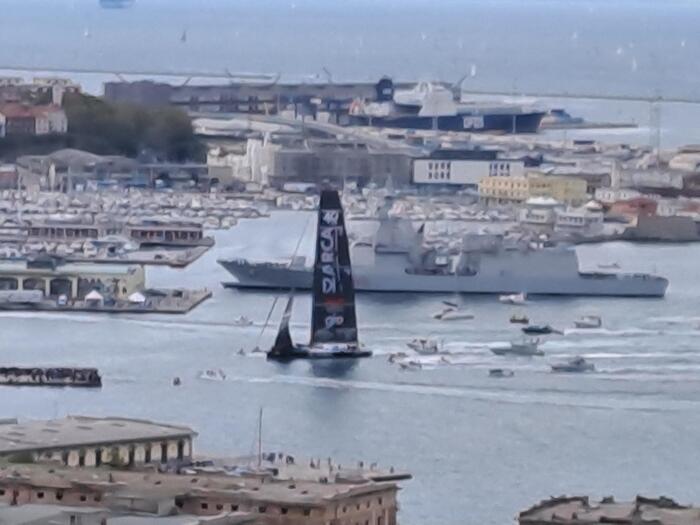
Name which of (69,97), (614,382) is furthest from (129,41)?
(614,382)

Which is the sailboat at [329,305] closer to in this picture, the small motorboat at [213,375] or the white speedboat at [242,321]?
the white speedboat at [242,321]

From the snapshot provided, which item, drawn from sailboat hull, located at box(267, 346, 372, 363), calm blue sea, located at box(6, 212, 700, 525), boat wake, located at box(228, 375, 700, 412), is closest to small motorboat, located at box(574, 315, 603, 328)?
calm blue sea, located at box(6, 212, 700, 525)

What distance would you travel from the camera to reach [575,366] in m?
19.8

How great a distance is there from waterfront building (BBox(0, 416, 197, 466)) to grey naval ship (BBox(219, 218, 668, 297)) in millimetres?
9613

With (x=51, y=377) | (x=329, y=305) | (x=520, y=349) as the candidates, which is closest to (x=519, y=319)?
(x=329, y=305)

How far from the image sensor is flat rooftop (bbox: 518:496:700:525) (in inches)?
483

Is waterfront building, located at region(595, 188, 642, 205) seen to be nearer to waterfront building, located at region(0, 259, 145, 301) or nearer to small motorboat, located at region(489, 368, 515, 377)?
waterfront building, located at region(0, 259, 145, 301)

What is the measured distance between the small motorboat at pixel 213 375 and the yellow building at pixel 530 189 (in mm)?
11816

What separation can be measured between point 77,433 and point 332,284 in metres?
6.81

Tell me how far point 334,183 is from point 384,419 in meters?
14.7

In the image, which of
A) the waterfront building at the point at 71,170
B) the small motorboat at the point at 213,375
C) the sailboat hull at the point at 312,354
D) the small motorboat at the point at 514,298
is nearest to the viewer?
the small motorboat at the point at 213,375

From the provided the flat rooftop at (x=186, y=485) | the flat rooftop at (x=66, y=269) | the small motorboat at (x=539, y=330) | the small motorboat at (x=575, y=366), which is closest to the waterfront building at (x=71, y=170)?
the flat rooftop at (x=66, y=269)

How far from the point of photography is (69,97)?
3566 centimetres

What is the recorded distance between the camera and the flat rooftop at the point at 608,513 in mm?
12258
